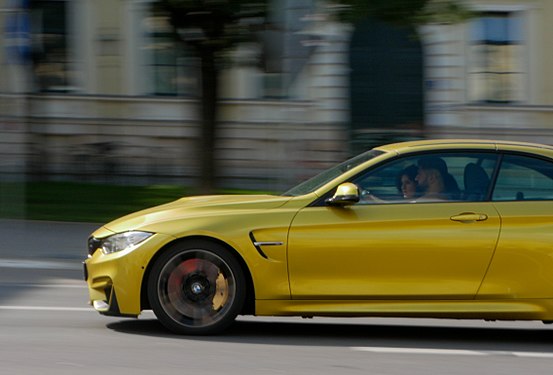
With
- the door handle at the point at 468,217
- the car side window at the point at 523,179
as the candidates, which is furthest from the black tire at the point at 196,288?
the car side window at the point at 523,179

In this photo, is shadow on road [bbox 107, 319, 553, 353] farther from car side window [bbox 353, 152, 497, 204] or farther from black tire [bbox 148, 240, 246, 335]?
car side window [bbox 353, 152, 497, 204]

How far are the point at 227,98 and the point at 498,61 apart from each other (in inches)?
211

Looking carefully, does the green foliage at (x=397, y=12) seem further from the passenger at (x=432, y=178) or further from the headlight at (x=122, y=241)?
the headlight at (x=122, y=241)

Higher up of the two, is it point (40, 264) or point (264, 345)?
point (264, 345)

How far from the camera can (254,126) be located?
2147 centimetres

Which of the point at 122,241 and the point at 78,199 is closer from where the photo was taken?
the point at 122,241

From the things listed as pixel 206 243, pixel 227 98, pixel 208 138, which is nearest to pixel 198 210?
pixel 206 243

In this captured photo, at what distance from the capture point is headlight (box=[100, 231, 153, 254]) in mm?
7355

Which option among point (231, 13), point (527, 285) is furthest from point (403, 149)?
point (231, 13)

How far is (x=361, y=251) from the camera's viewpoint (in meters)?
7.21

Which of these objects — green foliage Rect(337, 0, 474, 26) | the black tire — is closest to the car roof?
the black tire

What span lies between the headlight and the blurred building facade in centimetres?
1315

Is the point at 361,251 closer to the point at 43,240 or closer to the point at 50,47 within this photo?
the point at 43,240

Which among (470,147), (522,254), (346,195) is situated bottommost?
(522,254)
